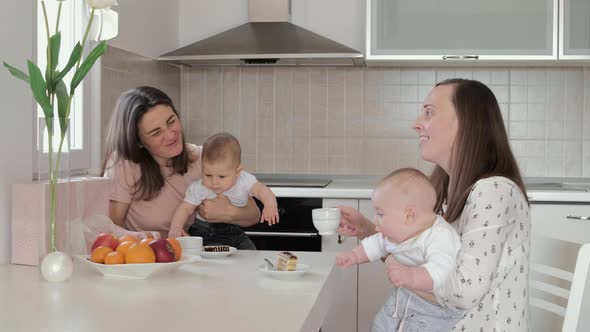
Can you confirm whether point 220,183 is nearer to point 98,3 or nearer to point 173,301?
point 98,3

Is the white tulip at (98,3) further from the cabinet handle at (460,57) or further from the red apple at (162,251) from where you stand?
the cabinet handle at (460,57)

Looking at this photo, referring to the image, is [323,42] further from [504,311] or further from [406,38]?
[504,311]

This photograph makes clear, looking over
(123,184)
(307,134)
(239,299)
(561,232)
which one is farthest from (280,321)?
(307,134)

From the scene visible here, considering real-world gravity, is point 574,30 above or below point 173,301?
above

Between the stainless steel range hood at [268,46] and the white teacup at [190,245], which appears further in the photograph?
the stainless steel range hood at [268,46]

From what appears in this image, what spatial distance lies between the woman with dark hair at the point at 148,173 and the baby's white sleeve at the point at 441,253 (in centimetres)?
99

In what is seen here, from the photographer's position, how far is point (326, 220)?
6.43 ft

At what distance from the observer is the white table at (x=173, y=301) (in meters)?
1.38

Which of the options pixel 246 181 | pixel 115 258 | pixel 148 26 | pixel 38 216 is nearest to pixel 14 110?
pixel 38 216

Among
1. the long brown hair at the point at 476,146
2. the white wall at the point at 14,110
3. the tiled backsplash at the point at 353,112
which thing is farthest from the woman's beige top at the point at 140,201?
the tiled backsplash at the point at 353,112

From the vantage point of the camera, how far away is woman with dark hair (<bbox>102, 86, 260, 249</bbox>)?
264 cm

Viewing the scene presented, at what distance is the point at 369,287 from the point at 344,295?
111 millimetres

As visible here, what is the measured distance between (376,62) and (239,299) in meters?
2.46

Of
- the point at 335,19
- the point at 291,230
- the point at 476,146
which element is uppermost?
the point at 335,19
